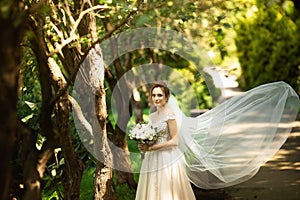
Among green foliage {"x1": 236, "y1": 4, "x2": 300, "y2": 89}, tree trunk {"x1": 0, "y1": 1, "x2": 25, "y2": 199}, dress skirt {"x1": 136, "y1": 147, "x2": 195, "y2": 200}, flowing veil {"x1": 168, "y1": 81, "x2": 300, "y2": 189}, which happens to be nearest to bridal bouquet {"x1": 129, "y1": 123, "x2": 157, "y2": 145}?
dress skirt {"x1": 136, "y1": 147, "x2": 195, "y2": 200}

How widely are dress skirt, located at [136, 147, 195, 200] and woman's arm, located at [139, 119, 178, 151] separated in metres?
0.13

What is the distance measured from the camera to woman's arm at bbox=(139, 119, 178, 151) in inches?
283

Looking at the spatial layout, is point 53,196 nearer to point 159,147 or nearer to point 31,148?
point 159,147

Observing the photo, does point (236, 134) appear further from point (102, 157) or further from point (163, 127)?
point (102, 157)

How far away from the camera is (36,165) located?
145 inches

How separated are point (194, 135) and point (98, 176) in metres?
1.34

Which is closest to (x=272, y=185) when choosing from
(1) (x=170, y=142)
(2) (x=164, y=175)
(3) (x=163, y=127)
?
(2) (x=164, y=175)

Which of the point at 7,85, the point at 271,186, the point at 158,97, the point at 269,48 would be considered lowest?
the point at 271,186

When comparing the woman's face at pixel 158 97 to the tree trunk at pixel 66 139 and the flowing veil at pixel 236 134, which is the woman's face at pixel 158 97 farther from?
the tree trunk at pixel 66 139

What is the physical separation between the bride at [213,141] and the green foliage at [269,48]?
10786 mm

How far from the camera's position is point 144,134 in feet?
23.2

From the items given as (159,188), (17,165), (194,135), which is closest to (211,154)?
(194,135)

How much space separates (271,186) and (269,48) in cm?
1319

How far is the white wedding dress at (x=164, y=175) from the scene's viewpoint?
7.25 metres
